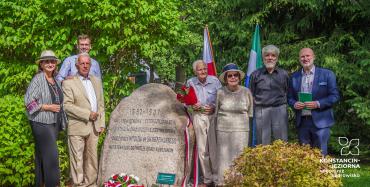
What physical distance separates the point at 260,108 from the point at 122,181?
200 cm

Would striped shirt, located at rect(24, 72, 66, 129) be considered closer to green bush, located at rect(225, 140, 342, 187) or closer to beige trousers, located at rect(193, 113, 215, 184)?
beige trousers, located at rect(193, 113, 215, 184)

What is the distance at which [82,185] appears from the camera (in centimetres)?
728

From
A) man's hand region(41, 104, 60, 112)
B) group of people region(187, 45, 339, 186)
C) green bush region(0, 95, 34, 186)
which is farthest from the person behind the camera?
green bush region(0, 95, 34, 186)

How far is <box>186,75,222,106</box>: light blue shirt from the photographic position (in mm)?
7254

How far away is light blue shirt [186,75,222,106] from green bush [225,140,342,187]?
1834mm

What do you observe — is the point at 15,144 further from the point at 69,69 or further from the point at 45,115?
the point at 69,69

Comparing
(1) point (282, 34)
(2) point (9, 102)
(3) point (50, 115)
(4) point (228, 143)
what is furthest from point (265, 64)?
(1) point (282, 34)

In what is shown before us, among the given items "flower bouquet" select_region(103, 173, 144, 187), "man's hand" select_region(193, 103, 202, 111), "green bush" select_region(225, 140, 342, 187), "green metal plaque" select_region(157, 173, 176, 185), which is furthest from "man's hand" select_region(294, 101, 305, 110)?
"flower bouquet" select_region(103, 173, 144, 187)

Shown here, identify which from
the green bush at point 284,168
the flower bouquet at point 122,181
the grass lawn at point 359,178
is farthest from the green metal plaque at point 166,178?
the grass lawn at point 359,178

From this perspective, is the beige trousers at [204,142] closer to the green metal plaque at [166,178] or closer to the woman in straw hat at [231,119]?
the woman in straw hat at [231,119]

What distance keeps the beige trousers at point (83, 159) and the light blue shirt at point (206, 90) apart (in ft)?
4.72

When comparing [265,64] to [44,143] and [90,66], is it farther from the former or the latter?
[44,143]

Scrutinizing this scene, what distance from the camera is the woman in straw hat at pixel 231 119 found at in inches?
275

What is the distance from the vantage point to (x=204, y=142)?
7.23 meters
